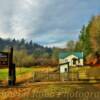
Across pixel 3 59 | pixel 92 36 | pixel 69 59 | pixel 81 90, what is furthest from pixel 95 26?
pixel 81 90

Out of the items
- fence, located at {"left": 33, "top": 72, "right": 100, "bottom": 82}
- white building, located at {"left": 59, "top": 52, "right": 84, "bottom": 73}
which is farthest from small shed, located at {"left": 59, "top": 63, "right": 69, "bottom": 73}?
white building, located at {"left": 59, "top": 52, "right": 84, "bottom": 73}

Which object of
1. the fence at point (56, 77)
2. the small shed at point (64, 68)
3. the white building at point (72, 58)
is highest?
the white building at point (72, 58)

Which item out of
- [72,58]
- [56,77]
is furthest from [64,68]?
[72,58]

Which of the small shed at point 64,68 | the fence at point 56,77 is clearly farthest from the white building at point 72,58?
the fence at point 56,77

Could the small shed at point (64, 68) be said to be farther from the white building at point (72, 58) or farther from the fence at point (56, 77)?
the white building at point (72, 58)

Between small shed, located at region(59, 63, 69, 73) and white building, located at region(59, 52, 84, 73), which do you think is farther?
white building, located at region(59, 52, 84, 73)

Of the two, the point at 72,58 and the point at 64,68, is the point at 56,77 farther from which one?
the point at 72,58

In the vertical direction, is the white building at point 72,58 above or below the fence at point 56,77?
above

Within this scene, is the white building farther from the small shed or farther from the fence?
the fence

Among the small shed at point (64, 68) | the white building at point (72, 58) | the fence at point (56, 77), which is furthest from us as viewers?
the white building at point (72, 58)

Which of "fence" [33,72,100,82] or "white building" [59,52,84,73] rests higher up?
"white building" [59,52,84,73]

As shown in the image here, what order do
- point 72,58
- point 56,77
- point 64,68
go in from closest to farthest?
1. point 56,77
2. point 64,68
3. point 72,58

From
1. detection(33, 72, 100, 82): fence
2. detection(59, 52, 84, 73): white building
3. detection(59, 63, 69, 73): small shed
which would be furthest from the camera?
detection(59, 52, 84, 73): white building

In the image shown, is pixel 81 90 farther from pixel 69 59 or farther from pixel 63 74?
pixel 69 59
